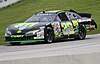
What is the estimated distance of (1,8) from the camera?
49062 millimetres

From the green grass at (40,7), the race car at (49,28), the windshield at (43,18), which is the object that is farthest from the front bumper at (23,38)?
the green grass at (40,7)

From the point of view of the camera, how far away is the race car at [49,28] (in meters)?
15.6

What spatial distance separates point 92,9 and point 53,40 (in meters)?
24.2

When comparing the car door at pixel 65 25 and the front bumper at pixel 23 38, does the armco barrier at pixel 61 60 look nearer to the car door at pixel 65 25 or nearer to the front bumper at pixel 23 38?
the front bumper at pixel 23 38

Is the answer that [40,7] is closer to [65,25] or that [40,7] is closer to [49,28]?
[65,25]

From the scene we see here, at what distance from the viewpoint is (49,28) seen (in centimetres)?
1606

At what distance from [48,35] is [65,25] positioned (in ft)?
4.56

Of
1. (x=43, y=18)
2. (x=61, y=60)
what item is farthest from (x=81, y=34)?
(x=61, y=60)

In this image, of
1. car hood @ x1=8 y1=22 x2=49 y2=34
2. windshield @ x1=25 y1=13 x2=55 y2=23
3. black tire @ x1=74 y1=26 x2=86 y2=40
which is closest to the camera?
car hood @ x1=8 y1=22 x2=49 y2=34

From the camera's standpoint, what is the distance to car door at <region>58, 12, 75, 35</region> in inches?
672

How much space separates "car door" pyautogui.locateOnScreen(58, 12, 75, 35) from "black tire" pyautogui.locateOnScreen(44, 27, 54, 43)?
845 mm

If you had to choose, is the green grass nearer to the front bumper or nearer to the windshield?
the windshield

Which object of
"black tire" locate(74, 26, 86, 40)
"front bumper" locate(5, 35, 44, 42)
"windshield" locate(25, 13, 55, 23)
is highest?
Answer: "windshield" locate(25, 13, 55, 23)

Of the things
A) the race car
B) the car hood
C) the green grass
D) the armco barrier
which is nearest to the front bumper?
the race car
